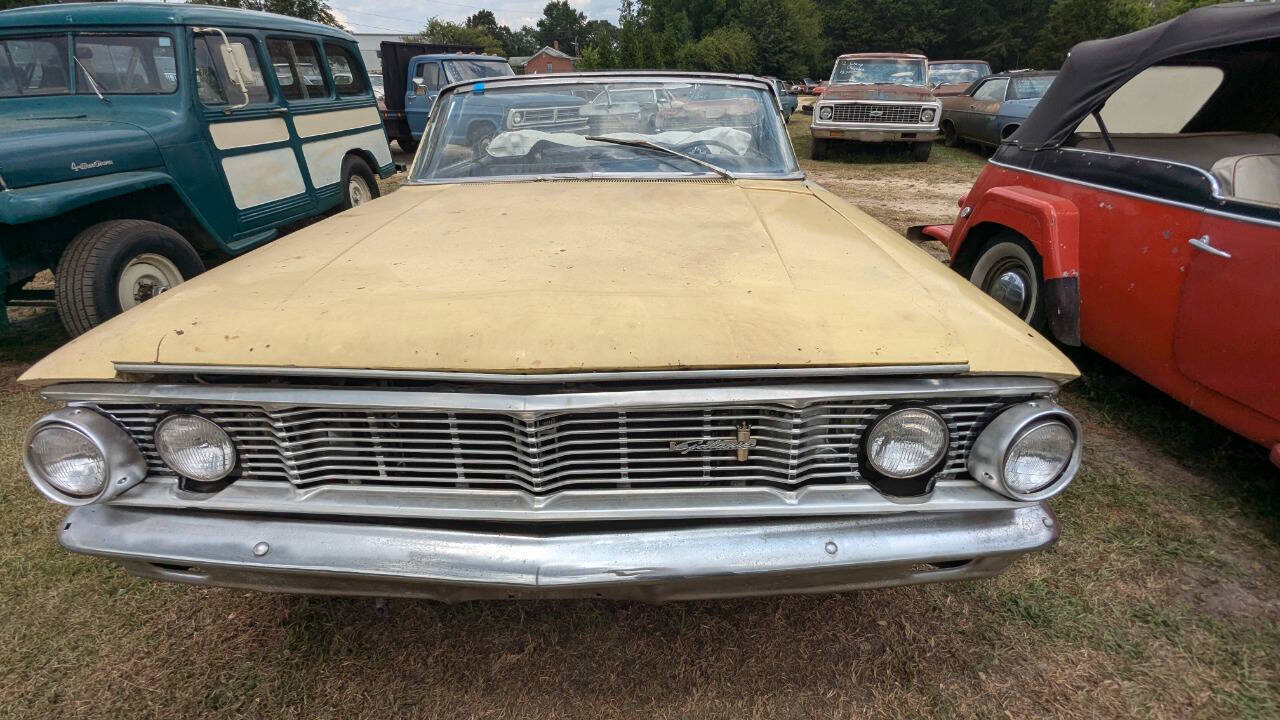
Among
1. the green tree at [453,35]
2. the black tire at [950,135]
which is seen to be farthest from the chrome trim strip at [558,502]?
the green tree at [453,35]

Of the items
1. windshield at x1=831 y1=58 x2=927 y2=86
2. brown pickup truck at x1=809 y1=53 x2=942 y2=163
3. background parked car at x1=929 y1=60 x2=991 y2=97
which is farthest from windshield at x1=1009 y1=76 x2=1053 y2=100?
background parked car at x1=929 y1=60 x2=991 y2=97

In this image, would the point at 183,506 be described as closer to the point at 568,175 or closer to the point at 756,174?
the point at 568,175

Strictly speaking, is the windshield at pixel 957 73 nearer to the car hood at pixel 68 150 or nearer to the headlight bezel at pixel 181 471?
the car hood at pixel 68 150

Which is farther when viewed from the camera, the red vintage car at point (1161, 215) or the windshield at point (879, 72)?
the windshield at point (879, 72)

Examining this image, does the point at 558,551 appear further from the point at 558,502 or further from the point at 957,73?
the point at 957,73

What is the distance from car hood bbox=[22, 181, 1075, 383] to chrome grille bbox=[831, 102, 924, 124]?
33.1 ft

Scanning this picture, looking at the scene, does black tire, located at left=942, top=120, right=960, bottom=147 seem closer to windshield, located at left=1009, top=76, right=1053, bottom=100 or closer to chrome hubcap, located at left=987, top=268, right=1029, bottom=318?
windshield, located at left=1009, top=76, right=1053, bottom=100

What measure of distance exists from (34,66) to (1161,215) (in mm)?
6873

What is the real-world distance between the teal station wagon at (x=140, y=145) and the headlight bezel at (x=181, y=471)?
3.01 m

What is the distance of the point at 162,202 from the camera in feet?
14.7

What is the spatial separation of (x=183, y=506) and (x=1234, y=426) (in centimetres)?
341

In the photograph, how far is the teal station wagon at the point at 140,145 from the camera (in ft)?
12.2

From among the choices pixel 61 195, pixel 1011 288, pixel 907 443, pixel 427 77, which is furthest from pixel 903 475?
pixel 427 77

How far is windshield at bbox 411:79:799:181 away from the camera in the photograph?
279cm
